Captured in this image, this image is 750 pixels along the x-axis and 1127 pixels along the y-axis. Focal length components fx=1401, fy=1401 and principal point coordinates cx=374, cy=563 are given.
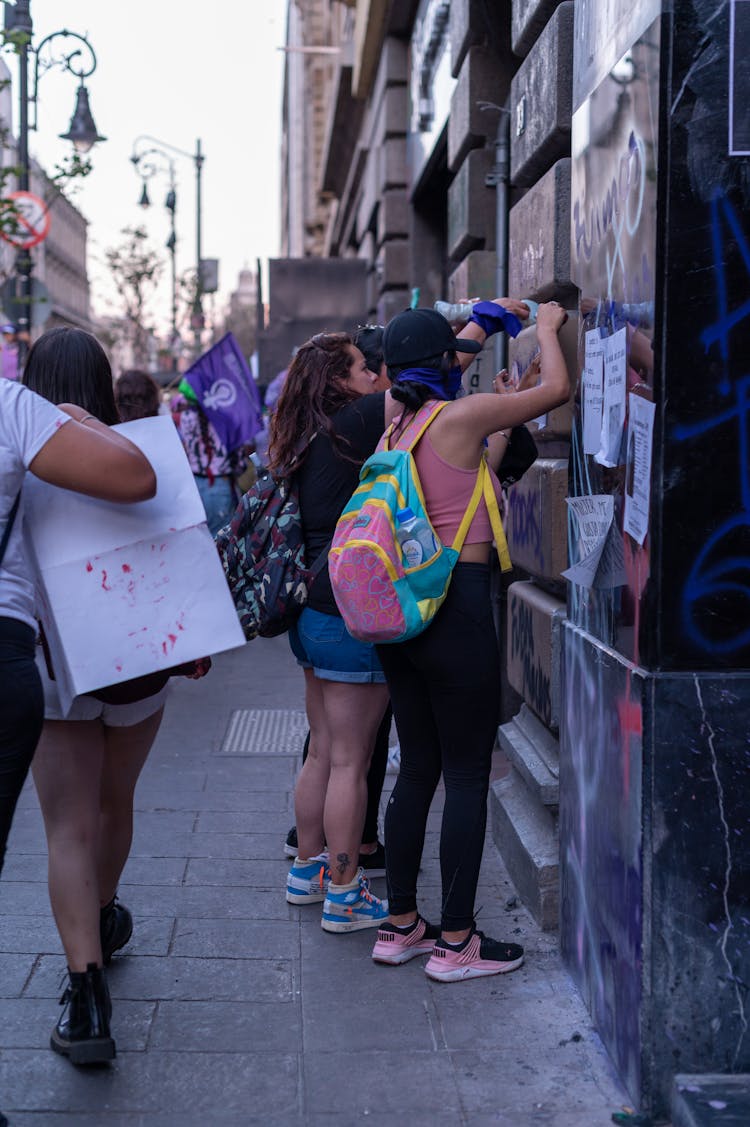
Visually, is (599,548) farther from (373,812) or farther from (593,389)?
(373,812)

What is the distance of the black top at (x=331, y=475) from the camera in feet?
14.6

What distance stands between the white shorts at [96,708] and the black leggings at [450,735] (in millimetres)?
738

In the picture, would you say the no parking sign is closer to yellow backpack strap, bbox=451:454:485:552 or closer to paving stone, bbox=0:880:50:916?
paving stone, bbox=0:880:50:916

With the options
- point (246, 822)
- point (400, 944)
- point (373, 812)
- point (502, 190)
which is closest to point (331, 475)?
point (373, 812)

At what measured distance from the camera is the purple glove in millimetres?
4141

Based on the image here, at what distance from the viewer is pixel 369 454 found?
4.44 m

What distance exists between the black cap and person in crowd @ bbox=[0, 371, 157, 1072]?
1028 millimetres

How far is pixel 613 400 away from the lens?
3441 millimetres

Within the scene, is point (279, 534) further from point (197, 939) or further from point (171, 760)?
point (171, 760)

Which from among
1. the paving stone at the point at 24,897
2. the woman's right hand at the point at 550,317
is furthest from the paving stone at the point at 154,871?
the woman's right hand at the point at 550,317

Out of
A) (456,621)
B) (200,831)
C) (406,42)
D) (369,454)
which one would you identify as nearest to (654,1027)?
(456,621)

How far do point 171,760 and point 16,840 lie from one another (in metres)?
1.46

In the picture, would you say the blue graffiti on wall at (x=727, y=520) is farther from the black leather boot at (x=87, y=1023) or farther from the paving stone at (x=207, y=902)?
the paving stone at (x=207, y=902)

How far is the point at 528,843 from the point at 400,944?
2.03 feet
